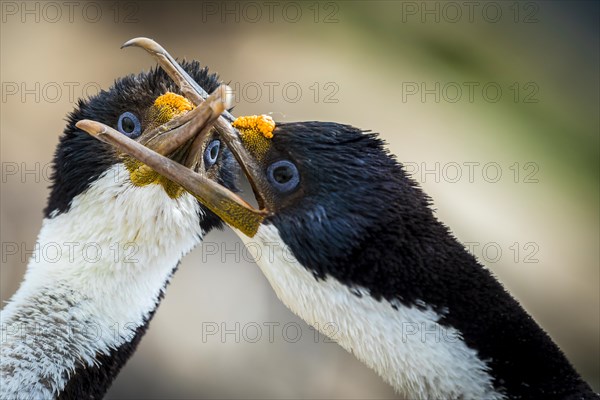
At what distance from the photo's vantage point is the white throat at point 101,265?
2.63 m

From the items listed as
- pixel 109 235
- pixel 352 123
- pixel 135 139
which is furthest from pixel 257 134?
pixel 352 123

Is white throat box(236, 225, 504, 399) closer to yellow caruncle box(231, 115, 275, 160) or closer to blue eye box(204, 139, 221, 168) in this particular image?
yellow caruncle box(231, 115, 275, 160)

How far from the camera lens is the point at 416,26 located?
5434 millimetres

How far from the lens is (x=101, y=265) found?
2.71 meters

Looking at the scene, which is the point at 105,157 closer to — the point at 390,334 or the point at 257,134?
the point at 257,134

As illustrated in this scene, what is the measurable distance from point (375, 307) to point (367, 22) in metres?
3.71

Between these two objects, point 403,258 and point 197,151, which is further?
point 197,151

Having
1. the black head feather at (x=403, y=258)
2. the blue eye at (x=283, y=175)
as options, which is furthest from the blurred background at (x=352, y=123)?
the black head feather at (x=403, y=258)

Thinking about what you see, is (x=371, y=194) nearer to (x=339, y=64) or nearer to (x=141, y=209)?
(x=141, y=209)

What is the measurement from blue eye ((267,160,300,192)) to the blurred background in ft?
7.70

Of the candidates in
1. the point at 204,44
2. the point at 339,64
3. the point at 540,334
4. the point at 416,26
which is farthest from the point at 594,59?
Answer: the point at 540,334

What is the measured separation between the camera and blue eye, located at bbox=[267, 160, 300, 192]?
2273mm

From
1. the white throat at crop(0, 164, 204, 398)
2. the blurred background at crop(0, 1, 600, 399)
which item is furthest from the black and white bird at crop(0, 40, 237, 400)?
the blurred background at crop(0, 1, 600, 399)

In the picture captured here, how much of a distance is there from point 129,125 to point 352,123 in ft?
8.11
